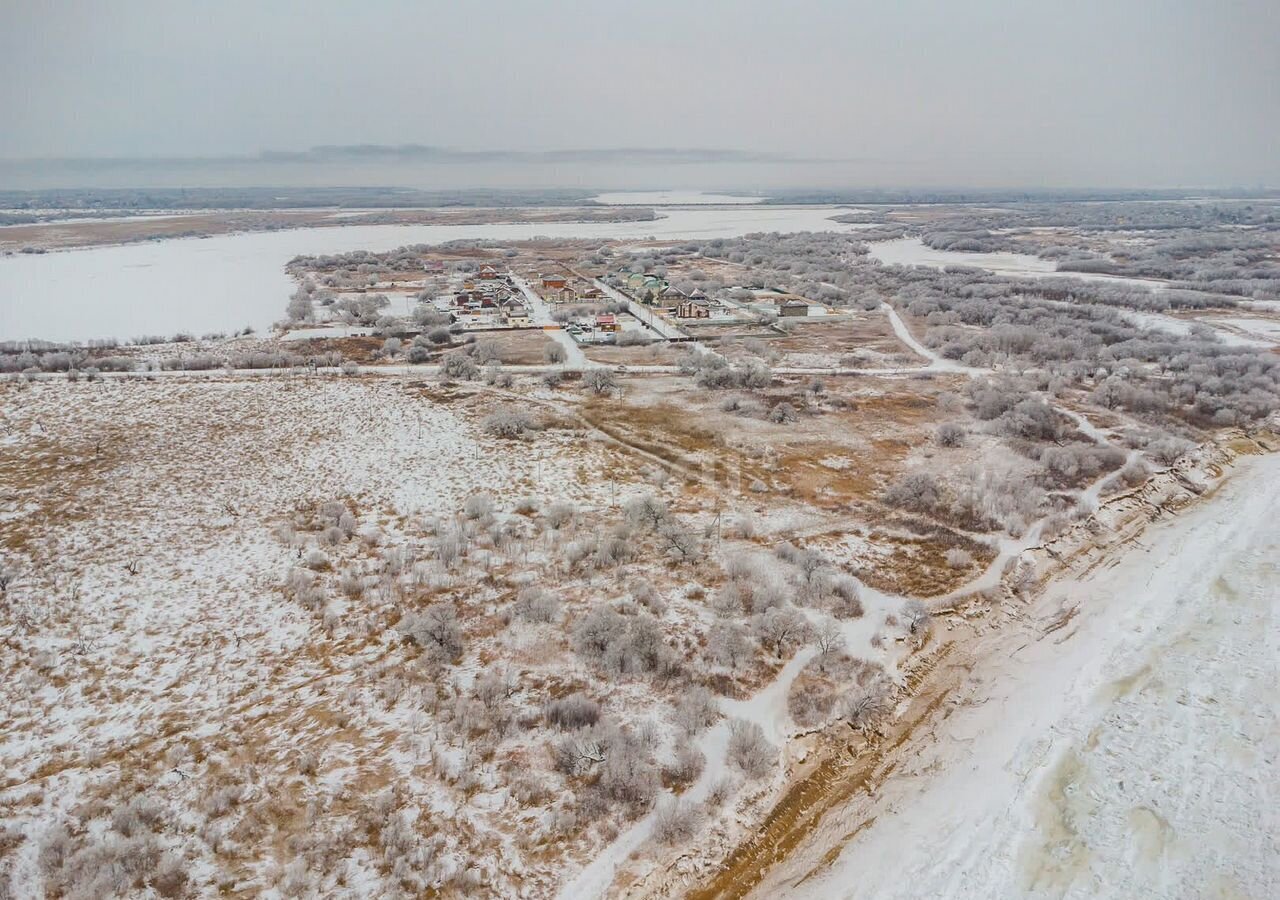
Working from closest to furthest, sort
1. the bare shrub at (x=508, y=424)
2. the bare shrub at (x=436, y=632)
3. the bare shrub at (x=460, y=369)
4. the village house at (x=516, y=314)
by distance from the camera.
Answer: the bare shrub at (x=436, y=632), the bare shrub at (x=508, y=424), the bare shrub at (x=460, y=369), the village house at (x=516, y=314)

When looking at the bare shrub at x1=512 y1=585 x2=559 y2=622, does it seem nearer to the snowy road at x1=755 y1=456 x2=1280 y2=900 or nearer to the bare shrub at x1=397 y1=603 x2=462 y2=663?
the bare shrub at x1=397 y1=603 x2=462 y2=663

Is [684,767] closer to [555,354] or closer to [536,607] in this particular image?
[536,607]

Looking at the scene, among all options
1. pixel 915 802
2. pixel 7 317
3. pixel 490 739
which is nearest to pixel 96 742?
pixel 490 739

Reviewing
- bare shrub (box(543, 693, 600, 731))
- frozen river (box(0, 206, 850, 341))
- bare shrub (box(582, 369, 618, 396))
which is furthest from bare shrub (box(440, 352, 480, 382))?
bare shrub (box(543, 693, 600, 731))

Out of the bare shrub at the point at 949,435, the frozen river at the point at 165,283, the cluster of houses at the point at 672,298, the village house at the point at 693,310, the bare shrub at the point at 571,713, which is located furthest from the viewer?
the cluster of houses at the point at 672,298

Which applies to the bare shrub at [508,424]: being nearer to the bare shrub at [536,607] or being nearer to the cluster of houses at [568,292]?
the bare shrub at [536,607]

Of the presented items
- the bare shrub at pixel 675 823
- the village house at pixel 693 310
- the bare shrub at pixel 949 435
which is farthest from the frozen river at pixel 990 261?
the bare shrub at pixel 675 823

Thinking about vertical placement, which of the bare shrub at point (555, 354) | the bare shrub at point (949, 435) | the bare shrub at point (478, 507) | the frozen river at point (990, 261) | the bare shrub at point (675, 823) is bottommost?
the bare shrub at point (675, 823)
